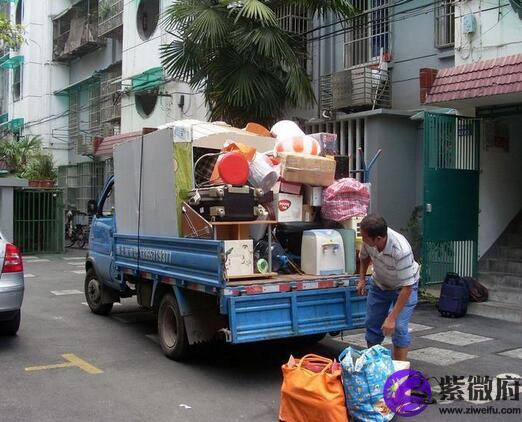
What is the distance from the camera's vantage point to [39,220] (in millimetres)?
19969

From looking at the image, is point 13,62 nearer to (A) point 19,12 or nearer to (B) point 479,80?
(A) point 19,12

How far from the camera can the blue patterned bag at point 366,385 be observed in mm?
4426

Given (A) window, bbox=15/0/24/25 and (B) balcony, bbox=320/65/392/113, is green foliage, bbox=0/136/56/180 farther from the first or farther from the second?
(B) balcony, bbox=320/65/392/113

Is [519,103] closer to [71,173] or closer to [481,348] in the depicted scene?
[481,348]

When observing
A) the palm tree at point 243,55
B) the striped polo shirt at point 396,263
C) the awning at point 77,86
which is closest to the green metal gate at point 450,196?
the palm tree at point 243,55

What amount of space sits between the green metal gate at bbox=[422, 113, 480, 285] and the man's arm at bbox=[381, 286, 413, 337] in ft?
15.9

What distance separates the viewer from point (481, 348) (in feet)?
23.9

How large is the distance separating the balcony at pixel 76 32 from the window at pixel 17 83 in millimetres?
3419

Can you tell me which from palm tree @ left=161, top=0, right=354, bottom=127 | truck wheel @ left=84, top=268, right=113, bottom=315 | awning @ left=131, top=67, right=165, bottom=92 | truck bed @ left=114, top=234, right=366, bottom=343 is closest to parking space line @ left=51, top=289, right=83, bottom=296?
truck wheel @ left=84, top=268, right=113, bottom=315

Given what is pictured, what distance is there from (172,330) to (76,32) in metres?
23.7

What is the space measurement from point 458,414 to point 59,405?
333cm

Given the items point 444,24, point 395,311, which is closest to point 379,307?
point 395,311

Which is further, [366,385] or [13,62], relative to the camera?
[13,62]

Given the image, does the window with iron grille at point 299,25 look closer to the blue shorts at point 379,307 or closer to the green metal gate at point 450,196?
the green metal gate at point 450,196
